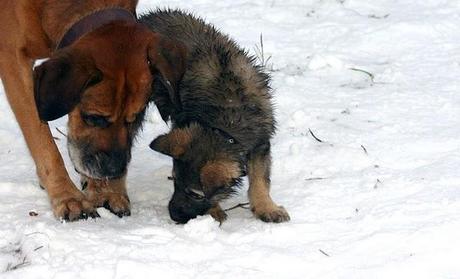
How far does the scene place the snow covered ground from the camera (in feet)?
14.9

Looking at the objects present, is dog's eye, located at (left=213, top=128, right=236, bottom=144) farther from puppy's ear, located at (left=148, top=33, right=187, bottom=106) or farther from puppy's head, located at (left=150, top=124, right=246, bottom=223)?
puppy's ear, located at (left=148, top=33, right=187, bottom=106)

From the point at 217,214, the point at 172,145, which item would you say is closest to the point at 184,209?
the point at 217,214

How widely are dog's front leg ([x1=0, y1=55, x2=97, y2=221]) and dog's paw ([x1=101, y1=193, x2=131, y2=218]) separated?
7.0 inches

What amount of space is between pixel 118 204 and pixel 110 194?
103mm

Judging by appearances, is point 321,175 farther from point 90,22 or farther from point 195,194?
point 90,22

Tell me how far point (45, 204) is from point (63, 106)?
97 centimetres

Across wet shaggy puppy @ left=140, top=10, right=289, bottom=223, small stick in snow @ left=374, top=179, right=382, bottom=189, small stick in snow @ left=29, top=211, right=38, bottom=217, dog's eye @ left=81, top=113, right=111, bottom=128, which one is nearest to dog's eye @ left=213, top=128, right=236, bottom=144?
wet shaggy puppy @ left=140, top=10, right=289, bottom=223

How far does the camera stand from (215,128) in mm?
5223

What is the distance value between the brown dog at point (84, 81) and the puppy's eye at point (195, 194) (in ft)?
1.30

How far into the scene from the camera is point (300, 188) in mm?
5656

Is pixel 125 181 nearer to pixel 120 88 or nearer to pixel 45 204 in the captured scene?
pixel 45 204

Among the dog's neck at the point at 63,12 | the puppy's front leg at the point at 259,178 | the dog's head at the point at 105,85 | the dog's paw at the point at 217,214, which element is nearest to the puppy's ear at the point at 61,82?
the dog's head at the point at 105,85

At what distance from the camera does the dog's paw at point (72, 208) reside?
5172 millimetres

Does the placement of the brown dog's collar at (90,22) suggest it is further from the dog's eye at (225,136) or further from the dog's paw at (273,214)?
the dog's paw at (273,214)
